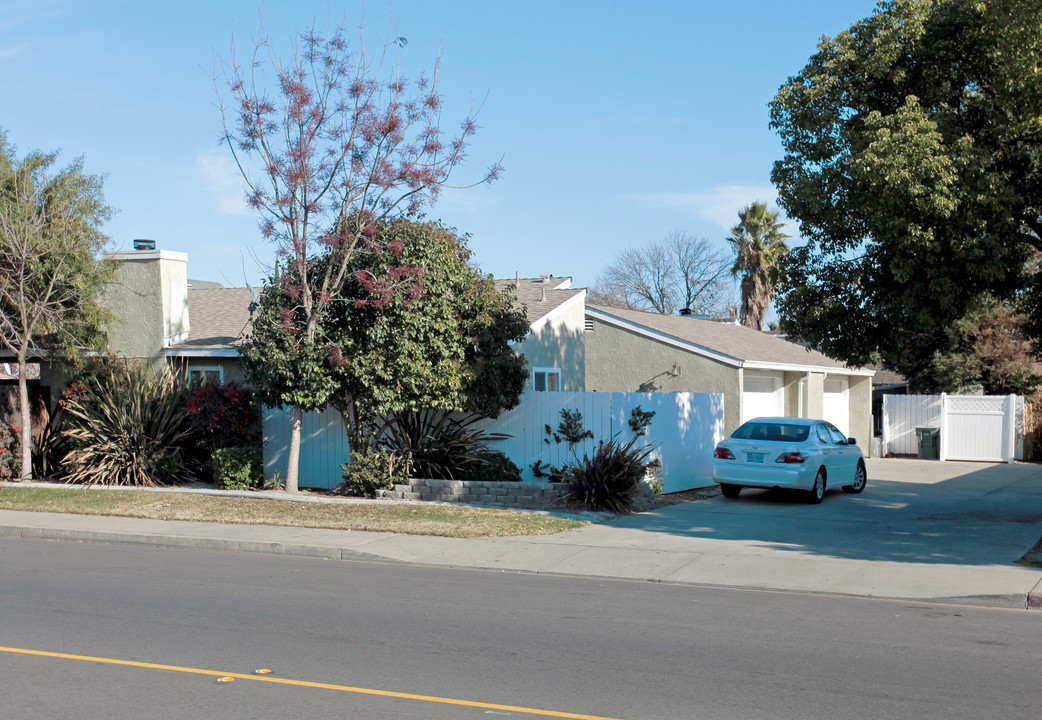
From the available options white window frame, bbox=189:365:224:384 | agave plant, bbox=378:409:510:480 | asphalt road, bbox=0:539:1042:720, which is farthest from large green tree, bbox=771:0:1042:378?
white window frame, bbox=189:365:224:384

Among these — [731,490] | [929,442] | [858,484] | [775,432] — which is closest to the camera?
[775,432]

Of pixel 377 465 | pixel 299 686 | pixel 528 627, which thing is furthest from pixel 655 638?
pixel 377 465

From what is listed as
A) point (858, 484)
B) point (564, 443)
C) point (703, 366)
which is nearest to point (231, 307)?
point (564, 443)

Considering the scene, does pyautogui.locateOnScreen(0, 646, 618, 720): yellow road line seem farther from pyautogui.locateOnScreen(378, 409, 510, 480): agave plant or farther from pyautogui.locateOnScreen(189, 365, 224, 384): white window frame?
pyautogui.locateOnScreen(189, 365, 224, 384): white window frame

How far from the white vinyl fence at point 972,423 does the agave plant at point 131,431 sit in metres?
20.2

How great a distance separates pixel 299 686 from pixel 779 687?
10.7 feet

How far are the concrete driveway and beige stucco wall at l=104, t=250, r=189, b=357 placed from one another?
11.6m

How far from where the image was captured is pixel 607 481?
15.2 metres

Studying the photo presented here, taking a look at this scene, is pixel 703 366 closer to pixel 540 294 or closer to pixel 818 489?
pixel 540 294

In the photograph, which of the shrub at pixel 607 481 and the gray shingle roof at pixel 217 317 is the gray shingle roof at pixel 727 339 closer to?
the shrub at pixel 607 481

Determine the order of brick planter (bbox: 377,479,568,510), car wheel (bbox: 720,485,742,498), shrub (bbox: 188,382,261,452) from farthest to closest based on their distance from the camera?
1. shrub (bbox: 188,382,261,452)
2. car wheel (bbox: 720,485,742,498)
3. brick planter (bbox: 377,479,568,510)

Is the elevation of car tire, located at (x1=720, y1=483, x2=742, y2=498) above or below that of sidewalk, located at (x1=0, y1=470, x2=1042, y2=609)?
above

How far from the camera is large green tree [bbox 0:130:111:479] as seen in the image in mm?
18531

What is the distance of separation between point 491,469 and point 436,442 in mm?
1181
